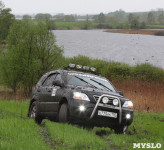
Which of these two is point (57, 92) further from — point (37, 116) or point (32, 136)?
point (32, 136)

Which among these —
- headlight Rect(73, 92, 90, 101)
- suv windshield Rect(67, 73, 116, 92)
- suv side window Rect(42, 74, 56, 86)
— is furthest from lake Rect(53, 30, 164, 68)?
headlight Rect(73, 92, 90, 101)

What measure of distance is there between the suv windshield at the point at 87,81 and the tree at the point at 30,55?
3073 cm

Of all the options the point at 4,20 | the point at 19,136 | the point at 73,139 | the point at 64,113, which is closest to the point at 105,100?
the point at 64,113

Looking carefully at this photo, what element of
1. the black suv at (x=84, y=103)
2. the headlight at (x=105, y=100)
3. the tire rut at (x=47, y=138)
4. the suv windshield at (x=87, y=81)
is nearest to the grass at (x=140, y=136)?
the black suv at (x=84, y=103)

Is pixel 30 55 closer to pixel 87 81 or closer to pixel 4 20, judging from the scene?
pixel 87 81

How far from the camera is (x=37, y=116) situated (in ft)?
40.3

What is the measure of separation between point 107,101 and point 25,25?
36341mm

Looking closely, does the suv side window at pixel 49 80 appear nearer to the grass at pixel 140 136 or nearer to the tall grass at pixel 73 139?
the tall grass at pixel 73 139

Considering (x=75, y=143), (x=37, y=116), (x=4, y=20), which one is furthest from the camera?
(x=4, y=20)

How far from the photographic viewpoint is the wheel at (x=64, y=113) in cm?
1030

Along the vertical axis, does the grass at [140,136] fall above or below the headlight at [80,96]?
below

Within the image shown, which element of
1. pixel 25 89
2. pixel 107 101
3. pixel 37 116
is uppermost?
pixel 107 101

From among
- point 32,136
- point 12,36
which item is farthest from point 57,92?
point 12,36

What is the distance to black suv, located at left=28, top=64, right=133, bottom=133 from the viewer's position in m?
10.1
